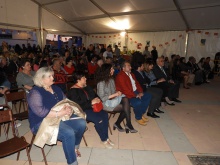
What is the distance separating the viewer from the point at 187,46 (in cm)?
1095

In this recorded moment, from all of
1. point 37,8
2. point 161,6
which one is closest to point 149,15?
point 161,6

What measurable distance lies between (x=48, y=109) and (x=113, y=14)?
8.75 metres

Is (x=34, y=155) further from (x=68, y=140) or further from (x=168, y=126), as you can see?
(x=168, y=126)

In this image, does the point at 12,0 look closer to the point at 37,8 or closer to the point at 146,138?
the point at 37,8

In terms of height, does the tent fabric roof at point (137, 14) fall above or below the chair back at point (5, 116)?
above

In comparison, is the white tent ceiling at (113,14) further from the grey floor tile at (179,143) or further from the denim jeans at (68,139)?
the denim jeans at (68,139)

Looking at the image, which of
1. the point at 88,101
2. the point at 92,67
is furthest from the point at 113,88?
the point at 92,67

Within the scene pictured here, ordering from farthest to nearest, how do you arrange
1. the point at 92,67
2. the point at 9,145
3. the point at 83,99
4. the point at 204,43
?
the point at 204,43
the point at 92,67
the point at 83,99
the point at 9,145

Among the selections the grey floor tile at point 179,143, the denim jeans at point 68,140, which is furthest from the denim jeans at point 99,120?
the grey floor tile at point 179,143

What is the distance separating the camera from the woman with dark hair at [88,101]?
2.78 metres

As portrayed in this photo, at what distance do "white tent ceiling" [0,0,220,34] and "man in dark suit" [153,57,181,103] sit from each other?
416 centimetres

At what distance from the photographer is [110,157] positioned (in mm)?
2695

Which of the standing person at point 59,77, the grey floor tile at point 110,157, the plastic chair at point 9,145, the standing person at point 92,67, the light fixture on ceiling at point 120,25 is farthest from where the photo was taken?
the light fixture on ceiling at point 120,25

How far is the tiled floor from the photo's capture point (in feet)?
8.63
